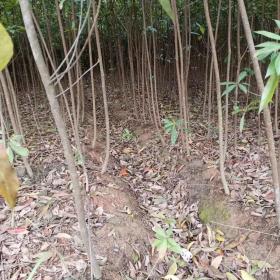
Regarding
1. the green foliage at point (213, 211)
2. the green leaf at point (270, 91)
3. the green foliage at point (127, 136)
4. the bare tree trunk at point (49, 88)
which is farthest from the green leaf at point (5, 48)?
the green foliage at point (127, 136)

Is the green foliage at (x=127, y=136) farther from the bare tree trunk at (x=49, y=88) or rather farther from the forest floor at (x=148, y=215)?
the bare tree trunk at (x=49, y=88)

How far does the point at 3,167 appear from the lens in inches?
15.8

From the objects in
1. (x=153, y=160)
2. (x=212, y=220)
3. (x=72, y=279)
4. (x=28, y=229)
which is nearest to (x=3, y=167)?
(x=72, y=279)

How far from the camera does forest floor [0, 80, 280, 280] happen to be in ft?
5.96

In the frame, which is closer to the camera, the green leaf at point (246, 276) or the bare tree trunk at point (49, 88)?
the bare tree trunk at point (49, 88)

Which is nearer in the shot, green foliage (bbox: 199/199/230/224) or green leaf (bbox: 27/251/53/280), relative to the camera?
green leaf (bbox: 27/251/53/280)

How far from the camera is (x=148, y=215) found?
96.4 inches

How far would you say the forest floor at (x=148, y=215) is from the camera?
5.96 feet

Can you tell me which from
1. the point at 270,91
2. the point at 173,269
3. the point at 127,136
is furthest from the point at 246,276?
the point at 127,136

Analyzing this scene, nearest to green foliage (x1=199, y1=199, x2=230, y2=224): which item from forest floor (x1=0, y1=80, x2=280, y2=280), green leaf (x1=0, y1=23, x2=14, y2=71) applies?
forest floor (x1=0, y1=80, x2=280, y2=280)

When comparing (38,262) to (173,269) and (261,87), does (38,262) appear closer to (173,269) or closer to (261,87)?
(173,269)

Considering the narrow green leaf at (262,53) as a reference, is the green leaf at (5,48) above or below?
above

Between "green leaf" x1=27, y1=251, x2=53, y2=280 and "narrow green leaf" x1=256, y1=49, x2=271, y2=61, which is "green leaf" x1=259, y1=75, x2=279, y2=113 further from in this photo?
"green leaf" x1=27, y1=251, x2=53, y2=280

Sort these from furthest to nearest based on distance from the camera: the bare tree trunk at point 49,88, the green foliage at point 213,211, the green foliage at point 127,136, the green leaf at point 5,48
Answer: the green foliage at point 127,136, the green foliage at point 213,211, the bare tree trunk at point 49,88, the green leaf at point 5,48
